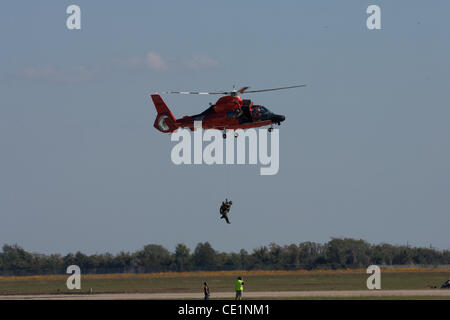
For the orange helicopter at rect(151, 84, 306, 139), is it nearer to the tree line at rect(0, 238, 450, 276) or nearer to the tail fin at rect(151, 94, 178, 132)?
the tail fin at rect(151, 94, 178, 132)

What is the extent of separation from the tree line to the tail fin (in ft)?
219

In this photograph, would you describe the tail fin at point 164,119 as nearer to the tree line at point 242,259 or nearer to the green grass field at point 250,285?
the green grass field at point 250,285

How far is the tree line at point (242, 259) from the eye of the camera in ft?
477

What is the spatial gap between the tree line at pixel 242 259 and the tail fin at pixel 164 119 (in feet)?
219

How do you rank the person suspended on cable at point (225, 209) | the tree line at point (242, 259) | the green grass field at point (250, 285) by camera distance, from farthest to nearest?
the tree line at point (242, 259) → the green grass field at point (250, 285) → the person suspended on cable at point (225, 209)

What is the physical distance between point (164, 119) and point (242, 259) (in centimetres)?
9349

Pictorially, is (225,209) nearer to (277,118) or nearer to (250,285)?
(277,118)

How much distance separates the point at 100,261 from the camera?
162m

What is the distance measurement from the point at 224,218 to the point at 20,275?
267 feet

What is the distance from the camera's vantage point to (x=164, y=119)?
7312 cm

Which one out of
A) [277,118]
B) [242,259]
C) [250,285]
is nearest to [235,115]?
[277,118]

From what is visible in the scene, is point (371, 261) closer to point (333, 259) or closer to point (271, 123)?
point (333, 259)

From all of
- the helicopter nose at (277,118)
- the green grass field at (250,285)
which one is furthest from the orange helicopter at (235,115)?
the green grass field at (250,285)
